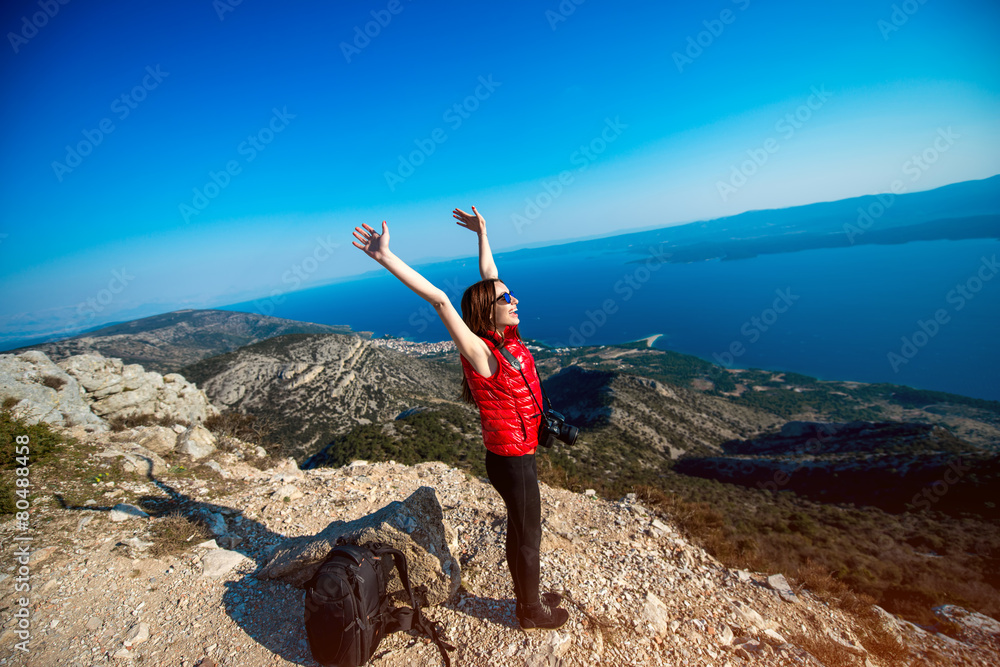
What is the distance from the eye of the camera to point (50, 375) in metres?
9.33

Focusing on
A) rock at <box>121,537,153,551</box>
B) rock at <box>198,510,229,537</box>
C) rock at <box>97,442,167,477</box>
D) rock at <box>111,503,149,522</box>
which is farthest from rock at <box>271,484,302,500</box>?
rock at <box>97,442,167,477</box>

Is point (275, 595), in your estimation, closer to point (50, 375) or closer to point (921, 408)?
point (50, 375)

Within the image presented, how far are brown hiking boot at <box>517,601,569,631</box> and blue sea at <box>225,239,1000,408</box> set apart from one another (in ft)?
243

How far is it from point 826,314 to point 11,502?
163m

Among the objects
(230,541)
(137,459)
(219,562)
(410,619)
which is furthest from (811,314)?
(137,459)

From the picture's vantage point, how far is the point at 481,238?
11.0 ft

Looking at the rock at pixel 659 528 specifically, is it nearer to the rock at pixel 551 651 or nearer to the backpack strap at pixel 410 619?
the rock at pixel 551 651

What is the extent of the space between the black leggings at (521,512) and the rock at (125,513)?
4.86 meters

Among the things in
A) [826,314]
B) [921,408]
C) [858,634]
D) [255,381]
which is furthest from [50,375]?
[826,314]

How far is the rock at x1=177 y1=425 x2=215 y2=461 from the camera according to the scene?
6.97 meters
